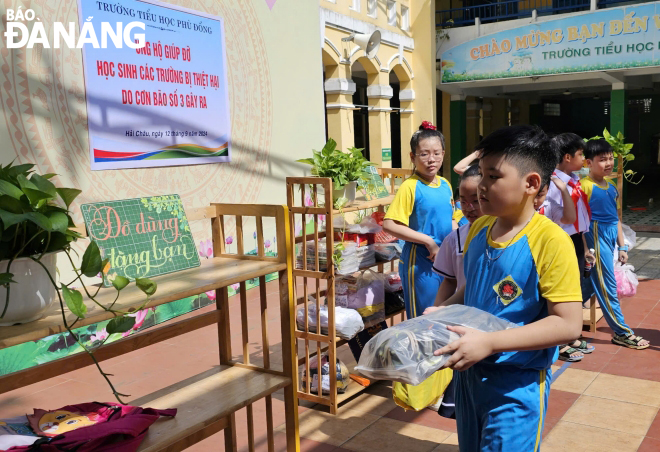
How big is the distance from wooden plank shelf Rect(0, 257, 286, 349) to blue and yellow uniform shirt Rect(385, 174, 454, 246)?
4.40 feet

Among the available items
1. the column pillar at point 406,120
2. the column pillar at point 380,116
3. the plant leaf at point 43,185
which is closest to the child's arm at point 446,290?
the plant leaf at point 43,185

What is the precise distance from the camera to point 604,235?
16.7 ft

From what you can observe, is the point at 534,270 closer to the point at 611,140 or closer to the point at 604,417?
the point at 604,417

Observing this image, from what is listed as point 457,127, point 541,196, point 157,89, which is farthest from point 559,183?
point 457,127

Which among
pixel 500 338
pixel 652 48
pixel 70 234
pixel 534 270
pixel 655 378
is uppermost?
pixel 652 48

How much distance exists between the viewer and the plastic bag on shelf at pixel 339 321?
385 cm

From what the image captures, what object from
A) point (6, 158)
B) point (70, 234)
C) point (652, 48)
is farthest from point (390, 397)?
point (652, 48)

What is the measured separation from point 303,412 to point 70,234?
2.49 metres

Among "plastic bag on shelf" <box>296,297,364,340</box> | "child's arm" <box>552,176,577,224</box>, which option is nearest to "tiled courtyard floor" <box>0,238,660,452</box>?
"plastic bag on shelf" <box>296,297,364,340</box>

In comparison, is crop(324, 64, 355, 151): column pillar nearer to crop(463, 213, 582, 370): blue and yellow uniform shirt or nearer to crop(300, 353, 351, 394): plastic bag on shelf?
crop(300, 353, 351, 394): plastic bag on shelf

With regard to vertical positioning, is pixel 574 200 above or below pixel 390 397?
above

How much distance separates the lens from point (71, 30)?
5082 mm

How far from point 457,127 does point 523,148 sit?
46.5 ft

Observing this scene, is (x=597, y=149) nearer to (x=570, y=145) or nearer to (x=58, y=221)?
(x=570, y=145)
